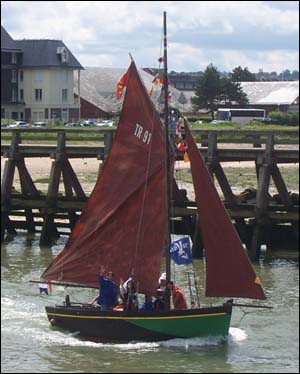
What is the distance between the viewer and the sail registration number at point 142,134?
2041 cm

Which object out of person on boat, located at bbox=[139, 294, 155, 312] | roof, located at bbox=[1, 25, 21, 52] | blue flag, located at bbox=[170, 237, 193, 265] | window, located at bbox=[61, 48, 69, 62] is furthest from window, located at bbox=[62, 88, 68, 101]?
person on boat, located at bbox=[139, 294, 155, 312]

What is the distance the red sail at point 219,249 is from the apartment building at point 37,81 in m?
45.1

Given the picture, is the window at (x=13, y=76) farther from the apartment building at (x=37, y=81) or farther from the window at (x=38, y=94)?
the window at (x=38, y=94)

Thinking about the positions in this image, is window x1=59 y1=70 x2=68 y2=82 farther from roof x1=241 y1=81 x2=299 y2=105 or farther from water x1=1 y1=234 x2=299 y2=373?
water x1=1 y1=234 x2=299 y2=373

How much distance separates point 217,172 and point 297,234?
2.53 metres

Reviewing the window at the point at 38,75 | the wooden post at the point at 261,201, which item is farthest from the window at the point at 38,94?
the wooden post at the point at 261,201

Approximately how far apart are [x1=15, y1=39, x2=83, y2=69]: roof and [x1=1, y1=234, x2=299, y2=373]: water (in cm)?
4553

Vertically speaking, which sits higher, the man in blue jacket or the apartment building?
the apartment building

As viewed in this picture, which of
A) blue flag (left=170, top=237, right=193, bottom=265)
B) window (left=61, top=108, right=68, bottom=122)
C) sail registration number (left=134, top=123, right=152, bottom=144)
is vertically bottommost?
blue flag (left=170, top=237, right=193, bottom=265)

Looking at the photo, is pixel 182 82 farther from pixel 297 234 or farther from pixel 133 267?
pixel 133 267

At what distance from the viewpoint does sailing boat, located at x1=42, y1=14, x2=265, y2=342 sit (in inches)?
787

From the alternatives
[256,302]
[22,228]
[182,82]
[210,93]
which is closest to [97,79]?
[182,82]

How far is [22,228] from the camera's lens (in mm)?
32469

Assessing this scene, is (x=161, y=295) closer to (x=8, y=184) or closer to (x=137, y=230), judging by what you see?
(x=137, y=230)
